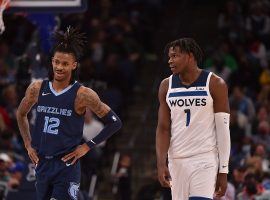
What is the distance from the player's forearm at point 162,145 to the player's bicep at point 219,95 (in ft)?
1.73

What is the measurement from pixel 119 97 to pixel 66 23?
2477 mm

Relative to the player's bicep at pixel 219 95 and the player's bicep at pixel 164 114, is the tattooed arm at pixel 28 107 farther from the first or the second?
the player's bicep at pixel 219 95

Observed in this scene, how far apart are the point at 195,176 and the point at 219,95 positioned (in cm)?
77

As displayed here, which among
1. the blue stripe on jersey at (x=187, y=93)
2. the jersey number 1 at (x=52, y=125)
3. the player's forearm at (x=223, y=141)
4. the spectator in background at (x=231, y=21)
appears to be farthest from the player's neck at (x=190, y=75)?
the spectator in background at (x=231, y=21)

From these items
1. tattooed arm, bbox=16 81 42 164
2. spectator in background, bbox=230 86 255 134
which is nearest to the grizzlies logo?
tattooed arm, bbox=16 81 42 164

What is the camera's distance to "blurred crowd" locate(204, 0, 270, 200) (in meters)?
12.8

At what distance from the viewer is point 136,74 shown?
59.9 ft

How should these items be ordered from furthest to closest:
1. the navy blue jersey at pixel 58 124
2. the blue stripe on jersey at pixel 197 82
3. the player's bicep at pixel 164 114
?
the navy blue jersey at pixel 58 124 → the player's bicep at pixel 164 114 → the blue stripe on jersey at pixel 197 82

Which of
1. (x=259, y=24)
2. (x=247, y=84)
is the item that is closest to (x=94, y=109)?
(x=247, y=84)

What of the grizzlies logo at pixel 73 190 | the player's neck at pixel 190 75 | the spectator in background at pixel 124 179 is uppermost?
the player's neck at pixel 190 75

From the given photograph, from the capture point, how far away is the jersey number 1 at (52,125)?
8.15 m

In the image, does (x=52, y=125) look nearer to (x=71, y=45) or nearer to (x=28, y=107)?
(x=28, y=107)

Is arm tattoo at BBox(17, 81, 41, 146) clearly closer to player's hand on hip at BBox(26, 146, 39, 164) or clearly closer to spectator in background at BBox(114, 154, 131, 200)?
player's hand on hip at BBox(26, 146, 39, 164)

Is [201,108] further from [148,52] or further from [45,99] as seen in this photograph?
[148,52]
